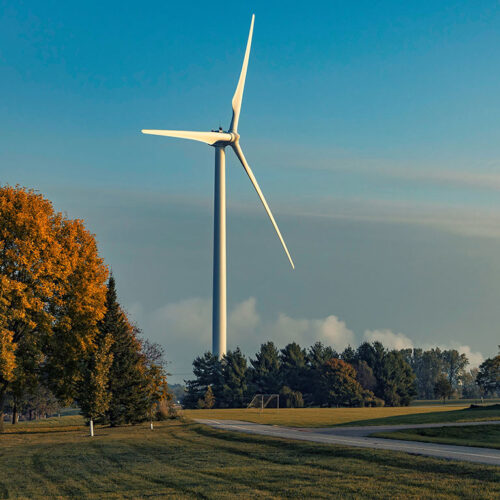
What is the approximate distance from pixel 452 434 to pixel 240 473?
54.0ft

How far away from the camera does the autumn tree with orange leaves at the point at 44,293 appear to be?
50812 mm

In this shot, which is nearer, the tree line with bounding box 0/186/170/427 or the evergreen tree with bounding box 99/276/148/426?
the tree line with bounding box 0/186/170/427

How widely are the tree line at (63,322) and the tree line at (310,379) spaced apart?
182 feet

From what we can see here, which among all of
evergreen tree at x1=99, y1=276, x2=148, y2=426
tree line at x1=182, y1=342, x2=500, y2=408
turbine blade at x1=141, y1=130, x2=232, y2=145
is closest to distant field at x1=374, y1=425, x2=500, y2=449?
evergreen tree at x1=99, y1=276, x2=148, y2=426

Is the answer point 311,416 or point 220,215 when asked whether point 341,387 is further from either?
point 311,416

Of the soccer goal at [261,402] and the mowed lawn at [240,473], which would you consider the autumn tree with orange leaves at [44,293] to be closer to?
the mowed lawn at [240,473]

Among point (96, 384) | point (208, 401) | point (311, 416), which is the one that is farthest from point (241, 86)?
point (96, 384)

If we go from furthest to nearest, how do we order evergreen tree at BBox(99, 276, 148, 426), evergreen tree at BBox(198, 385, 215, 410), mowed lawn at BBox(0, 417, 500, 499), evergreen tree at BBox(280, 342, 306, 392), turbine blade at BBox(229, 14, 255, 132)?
evergreen tree at BBox(280, 342, 306, 392), evergreen tree at BBox(198, 385, 215, 410), turbine blade at BBox(229, 14, 255, 132), evergreen tree at BBox(99, 276, 148, 426), mowed lawn at BBox(0, 417, 500, 499)

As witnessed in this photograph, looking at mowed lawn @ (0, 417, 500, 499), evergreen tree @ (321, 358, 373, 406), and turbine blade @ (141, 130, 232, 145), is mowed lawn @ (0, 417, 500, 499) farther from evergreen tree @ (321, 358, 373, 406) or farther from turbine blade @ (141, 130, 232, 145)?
evergreen tree @ (321, 358, 373, 406)

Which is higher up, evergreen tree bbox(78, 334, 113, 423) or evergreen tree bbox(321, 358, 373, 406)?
evergreen tree bbox(78, 334, 113, 423)

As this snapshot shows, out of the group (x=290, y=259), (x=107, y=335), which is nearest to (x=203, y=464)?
(x=107, y=335)

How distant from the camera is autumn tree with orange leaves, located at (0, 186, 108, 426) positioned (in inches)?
2000

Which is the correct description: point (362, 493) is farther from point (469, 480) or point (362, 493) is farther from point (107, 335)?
point (107, 335)

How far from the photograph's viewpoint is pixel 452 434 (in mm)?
34969
